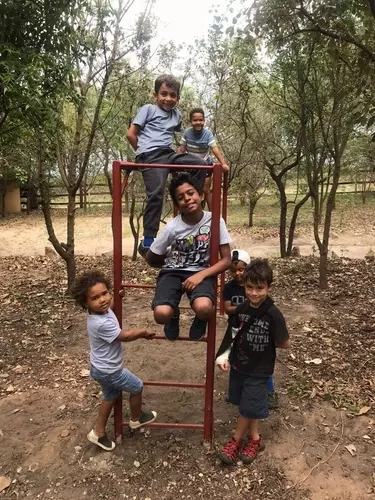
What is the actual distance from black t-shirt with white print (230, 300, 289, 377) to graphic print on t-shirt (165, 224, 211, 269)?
46 centimetres

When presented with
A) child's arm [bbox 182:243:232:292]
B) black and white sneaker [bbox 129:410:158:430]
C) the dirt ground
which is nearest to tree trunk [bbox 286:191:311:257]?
the dirt ground

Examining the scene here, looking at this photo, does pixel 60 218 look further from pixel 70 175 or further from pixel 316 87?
pixel 316 87

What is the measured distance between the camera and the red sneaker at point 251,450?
120 inches

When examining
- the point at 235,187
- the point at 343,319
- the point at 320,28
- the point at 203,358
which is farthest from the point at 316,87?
the point at 235,187

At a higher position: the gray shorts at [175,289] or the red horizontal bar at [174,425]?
the gray shorts at [175,289]

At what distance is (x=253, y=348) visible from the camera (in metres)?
2.93

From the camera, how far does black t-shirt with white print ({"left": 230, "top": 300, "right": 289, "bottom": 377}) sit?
2.86 meters

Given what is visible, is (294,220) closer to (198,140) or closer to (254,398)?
(198,140)

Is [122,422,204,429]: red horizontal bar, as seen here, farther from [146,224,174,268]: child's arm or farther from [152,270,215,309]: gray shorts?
[146,224,174,268]: child's arm

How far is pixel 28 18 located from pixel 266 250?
32.0 ft

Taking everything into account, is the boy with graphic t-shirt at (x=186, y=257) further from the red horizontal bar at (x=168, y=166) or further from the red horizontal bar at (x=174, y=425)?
the red horizontal bar at (x=174, y=425)

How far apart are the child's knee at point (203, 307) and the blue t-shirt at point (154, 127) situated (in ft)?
4.64

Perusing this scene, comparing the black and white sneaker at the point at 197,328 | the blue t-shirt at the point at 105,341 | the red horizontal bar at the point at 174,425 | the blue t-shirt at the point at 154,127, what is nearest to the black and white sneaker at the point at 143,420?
the red horizontal bar at the point at 174,425

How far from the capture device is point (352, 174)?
71.1 ft
